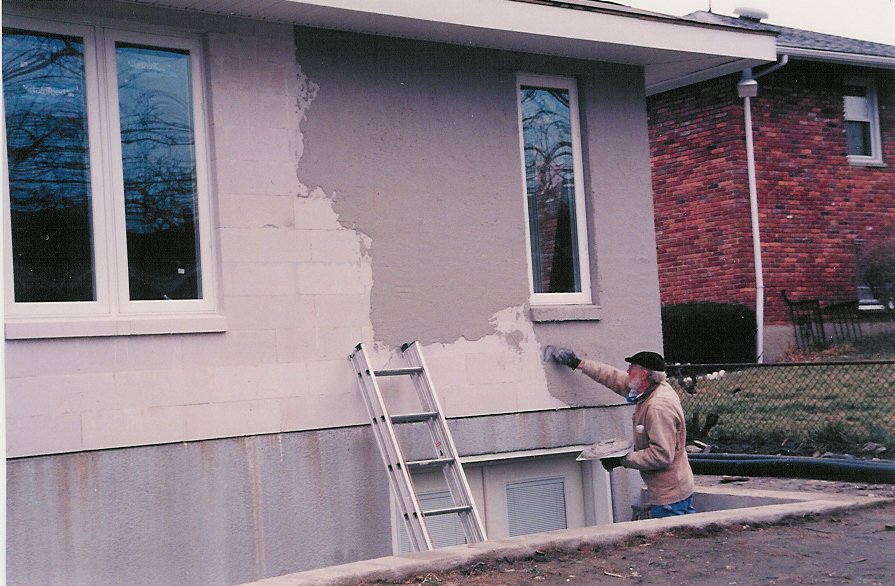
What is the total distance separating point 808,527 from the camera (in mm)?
7766

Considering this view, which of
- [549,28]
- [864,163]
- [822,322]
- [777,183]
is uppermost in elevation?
[864,163]

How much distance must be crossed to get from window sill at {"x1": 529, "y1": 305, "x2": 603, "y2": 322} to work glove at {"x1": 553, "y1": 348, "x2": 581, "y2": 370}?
10.3 inches

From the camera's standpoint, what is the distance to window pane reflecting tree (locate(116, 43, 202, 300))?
7223 millimetres

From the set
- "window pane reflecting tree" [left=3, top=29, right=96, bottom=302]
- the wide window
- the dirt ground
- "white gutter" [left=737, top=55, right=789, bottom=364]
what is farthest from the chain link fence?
"window pane reflecting tree" [left=3, top=29, right=96, bottom=302]

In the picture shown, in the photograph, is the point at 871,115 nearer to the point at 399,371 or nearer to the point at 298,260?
the point at 399,371

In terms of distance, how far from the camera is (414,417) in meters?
7.73

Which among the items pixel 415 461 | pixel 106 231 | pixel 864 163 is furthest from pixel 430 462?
pixel 864 163

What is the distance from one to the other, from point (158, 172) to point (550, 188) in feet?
10.7

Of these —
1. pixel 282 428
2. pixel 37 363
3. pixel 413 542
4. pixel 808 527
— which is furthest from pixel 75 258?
pixel 808 527

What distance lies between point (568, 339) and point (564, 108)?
190 centimetres

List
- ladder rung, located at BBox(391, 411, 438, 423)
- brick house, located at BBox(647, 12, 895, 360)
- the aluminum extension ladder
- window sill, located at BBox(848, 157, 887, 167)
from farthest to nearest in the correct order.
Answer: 1. window sill, located at BBox(848, 157, 887, 167)
2. brick house, located at BBox(647, 12, 895, 360)
3. ladder rung, located at BBox(391, 411, 438, 423)
4. the aluminum extension ladder

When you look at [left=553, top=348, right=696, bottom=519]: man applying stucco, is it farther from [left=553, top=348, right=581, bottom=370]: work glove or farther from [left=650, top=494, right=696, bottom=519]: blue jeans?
[left=553, top=348, right=581, bottom=370]: work glove

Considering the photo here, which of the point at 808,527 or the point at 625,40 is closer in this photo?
the point at 808,527

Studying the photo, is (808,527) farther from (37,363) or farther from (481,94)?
(37,363)
